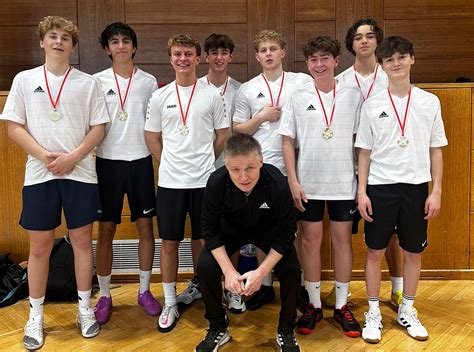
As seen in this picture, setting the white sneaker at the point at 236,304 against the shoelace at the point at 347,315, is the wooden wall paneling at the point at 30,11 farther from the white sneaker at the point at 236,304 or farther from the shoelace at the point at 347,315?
the shoelace at the point at 347,315


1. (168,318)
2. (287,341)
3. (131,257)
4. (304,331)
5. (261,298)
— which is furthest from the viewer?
(131,257)

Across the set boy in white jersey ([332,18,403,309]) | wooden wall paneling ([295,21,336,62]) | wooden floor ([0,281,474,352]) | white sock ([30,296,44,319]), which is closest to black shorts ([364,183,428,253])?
boy in white jersey ([332,18,403,309])

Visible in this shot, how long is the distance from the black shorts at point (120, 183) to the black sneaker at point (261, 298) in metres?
0.89

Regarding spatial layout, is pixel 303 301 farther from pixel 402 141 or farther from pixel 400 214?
pixel 402 141

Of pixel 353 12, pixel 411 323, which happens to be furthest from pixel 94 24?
pixel 411 323

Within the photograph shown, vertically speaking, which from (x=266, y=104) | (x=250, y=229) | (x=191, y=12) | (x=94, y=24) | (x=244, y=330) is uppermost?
(x=191, y=12)

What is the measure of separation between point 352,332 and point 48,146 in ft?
6.22

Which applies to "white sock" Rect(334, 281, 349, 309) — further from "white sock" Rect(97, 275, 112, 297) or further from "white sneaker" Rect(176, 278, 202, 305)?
"white sock" Rect(97, 275, 112, 297)

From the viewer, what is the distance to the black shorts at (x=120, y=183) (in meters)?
2.82

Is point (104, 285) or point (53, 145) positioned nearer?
point (53, 145)

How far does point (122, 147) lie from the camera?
9.22ft

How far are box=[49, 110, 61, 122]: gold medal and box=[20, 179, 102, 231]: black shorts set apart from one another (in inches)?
12.7

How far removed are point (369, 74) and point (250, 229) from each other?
121 cm

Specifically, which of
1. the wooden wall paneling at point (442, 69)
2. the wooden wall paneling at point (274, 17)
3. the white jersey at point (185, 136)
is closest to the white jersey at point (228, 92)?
the white jersey at point (185, 136)
